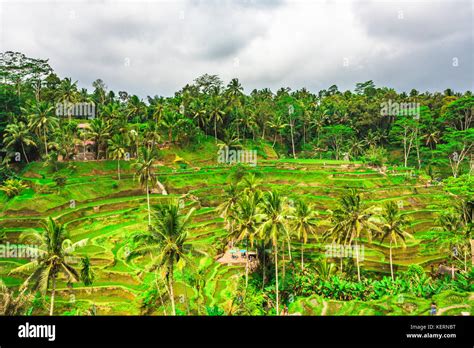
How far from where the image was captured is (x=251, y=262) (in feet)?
93.8

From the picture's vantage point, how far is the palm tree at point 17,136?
40656 mm

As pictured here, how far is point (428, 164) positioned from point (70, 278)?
60.9 meters

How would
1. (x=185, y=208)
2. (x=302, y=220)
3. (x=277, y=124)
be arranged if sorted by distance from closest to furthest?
(x=302, y=220), (x=185, y=208), (x=277, y=124)

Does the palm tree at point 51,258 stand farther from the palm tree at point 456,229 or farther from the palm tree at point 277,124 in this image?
the palm tree at point 277,124

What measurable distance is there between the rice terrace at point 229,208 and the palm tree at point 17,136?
22 centimetres

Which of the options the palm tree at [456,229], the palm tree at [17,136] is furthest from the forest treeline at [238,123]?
the palm tree at [456,229]

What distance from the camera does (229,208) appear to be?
97.6ft

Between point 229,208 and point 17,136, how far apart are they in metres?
32.2

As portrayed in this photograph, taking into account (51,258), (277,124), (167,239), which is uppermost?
(277,124)

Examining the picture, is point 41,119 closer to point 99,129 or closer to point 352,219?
point 99,129

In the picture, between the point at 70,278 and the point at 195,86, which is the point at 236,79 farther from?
the point at 70,278

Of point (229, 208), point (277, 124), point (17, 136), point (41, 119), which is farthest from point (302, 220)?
point (277, 124)

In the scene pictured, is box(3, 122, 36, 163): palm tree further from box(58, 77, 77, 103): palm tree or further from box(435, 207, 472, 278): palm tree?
box(435, 207, 472, 278): palm tree

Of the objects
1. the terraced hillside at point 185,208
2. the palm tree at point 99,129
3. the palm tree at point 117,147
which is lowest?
the terraced hillside at point 185,208
